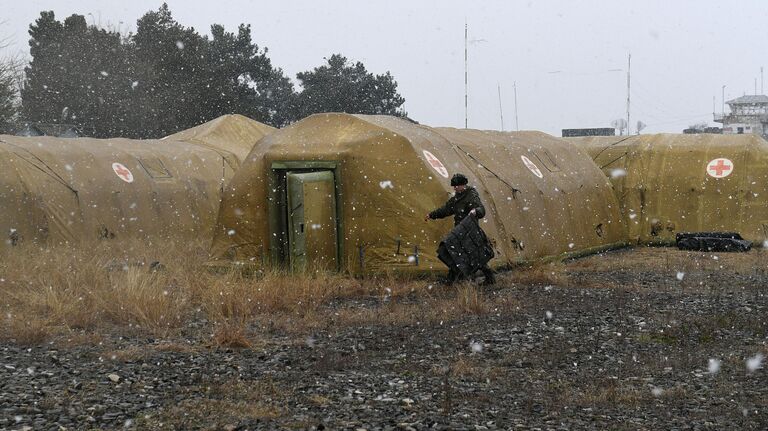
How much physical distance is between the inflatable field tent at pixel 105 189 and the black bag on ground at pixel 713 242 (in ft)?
31.4

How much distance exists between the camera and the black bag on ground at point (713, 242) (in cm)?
1845

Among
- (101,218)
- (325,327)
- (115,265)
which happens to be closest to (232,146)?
(101,218)

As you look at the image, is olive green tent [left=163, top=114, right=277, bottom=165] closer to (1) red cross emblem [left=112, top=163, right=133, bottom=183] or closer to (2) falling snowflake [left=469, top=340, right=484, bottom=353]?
(1) red cross emblem [left=112, top=163, right=133, bottom=183]

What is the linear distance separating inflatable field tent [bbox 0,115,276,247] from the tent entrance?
4497 millimetres

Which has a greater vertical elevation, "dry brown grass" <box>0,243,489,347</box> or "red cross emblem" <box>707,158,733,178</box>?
"red cross emblem" <box>707,158,733,178</box>

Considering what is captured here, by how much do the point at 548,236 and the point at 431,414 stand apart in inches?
413

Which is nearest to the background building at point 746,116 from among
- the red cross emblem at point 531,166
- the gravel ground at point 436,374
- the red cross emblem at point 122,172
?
the red cross emblem at point 531,166

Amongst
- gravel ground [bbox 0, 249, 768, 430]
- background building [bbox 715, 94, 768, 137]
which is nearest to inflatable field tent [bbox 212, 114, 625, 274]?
gravel ground [bbox 0, 249, 768, 430]

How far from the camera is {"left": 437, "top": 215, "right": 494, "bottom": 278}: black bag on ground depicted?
12594 millimetres

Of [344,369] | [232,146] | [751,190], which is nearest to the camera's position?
[344,369]

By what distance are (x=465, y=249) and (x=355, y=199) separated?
7.11 feet

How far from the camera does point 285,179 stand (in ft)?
48.0

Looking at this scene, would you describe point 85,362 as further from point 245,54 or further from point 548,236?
point 245,54

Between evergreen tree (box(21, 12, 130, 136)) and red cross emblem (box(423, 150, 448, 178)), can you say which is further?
evergreen tree (box(21, 12, 130, 136))
